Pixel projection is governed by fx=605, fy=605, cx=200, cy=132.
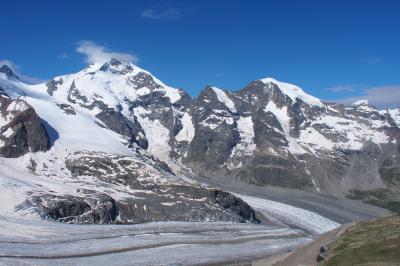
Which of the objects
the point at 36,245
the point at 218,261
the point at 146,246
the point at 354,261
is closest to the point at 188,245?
the point at 146,246

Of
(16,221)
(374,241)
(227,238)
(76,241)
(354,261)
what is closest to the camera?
(354,261)

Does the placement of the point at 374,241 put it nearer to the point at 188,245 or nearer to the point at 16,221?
the point at 188,245

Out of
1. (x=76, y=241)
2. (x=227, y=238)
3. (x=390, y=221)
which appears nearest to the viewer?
Result: (x=390, y=221)

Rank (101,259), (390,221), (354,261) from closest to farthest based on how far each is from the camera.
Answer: (354,261)
(390,221)
(101,259)

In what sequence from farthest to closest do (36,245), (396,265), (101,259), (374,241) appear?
(36,245) < (101,259) < (374,241) < (396,265)

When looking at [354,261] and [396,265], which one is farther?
[354,261]

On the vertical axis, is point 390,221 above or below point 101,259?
above

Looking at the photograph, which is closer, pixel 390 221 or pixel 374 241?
pixel 374 241

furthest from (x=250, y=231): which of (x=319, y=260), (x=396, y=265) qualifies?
(x=396, y=265)

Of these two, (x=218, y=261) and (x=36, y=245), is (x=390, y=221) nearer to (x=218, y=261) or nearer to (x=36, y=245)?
(x=218, y=261)
